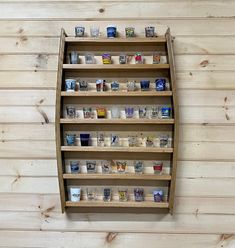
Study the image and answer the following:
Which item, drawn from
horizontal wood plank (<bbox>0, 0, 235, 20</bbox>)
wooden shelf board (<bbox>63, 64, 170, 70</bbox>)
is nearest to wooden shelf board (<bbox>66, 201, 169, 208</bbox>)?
wooden shelf board (<bbox>63, 64, 170, 70</bbox>)

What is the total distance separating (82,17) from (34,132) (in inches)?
27.2

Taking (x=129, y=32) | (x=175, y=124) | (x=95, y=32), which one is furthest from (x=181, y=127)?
(x=95, y=32)

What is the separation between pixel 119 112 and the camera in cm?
169

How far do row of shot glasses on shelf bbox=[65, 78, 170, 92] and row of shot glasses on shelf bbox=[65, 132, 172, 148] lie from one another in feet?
0.79

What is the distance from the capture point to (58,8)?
1.78 meters

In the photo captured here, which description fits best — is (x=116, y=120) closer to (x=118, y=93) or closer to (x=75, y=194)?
(x=118, y=93)

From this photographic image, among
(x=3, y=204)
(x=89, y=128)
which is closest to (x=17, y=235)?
(x=3, y=204)

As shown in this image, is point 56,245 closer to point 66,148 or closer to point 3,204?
point 3,204

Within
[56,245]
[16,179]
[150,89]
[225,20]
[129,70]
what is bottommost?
[56,245]

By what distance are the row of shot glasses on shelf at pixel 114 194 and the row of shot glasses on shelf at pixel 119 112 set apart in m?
0.38

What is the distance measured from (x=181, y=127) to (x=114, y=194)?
0.51 meters

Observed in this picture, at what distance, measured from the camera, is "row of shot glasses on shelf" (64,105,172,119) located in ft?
5.40

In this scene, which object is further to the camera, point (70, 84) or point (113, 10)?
point (113, 10)

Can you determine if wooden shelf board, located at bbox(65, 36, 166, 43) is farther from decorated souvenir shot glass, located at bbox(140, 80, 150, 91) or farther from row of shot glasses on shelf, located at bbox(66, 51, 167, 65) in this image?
decorated souvenir shot glass, located at bbox(140, 80, 150, 91)
